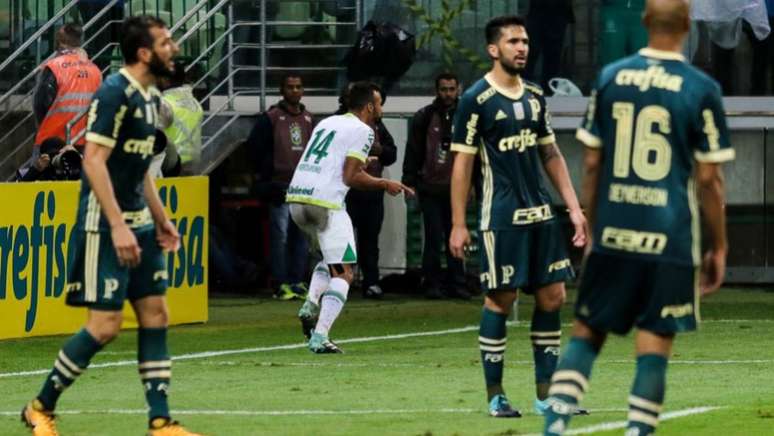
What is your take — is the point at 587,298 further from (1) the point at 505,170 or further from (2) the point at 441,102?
(2) the point at 441,102

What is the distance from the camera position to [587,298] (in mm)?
8805

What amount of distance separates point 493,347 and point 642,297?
9.42 ft

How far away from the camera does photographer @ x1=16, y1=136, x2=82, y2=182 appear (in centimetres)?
1831

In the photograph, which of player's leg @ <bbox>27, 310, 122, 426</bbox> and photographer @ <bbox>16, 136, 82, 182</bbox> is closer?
player's leg @ <bbox>27, 310, 122, 426</bbox>

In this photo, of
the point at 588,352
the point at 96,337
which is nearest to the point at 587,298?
the point at 588,352

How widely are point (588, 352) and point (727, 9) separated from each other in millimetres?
14022

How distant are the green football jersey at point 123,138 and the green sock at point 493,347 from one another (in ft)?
6.89

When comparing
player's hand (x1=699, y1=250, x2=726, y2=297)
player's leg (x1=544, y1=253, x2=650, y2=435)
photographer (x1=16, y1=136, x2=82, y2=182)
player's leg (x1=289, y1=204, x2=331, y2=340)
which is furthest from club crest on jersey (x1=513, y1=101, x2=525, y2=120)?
photographer (x1=16, y1=136, x2=82, y2=182)

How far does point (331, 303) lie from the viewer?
16.0 m

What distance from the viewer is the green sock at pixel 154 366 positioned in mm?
10250

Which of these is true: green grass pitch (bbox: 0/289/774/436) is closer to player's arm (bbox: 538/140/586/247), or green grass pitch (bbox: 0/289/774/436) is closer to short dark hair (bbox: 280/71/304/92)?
player's arm (bbox: 538/140/586/247)

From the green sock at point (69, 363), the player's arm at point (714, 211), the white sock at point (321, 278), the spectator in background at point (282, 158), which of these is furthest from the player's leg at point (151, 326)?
the spectator in background at point (282, 158)

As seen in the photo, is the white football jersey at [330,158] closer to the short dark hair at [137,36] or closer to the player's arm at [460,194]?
the player's arm at [460,194]

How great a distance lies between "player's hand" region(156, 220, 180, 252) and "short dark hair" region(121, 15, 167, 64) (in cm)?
79
